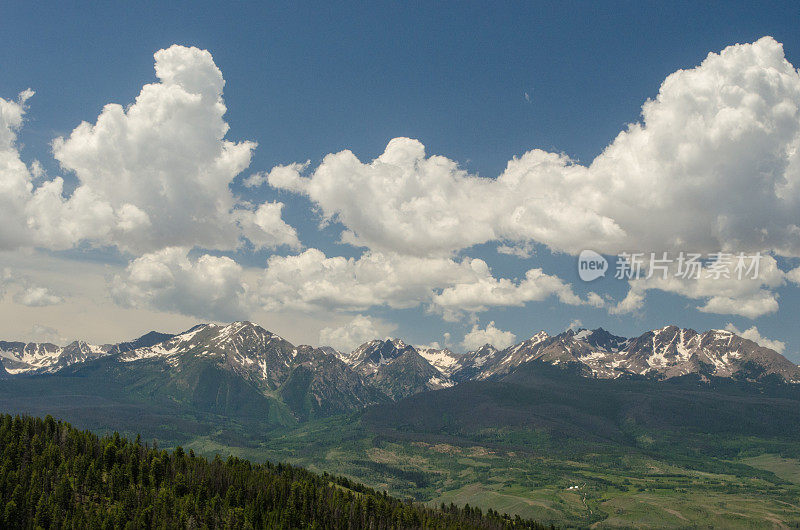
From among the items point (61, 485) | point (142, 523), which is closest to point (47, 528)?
point (61, 485)

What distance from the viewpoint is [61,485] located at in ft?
655

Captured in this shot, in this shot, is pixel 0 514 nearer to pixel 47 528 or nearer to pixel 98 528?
pixel 47 528

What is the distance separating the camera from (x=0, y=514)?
186875 millimetres

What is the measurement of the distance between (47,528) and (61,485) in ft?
53.0

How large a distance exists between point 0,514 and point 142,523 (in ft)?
160

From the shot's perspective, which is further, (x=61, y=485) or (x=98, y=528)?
(x=61, y=485)

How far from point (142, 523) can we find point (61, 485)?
36.4 meters

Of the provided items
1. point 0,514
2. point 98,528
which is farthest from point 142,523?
point 0,514

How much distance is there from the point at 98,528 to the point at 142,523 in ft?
47.9

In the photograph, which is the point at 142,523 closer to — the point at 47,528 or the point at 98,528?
the point at 98,528

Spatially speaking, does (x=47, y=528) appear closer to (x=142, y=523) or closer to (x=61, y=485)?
(x=61, y=485)

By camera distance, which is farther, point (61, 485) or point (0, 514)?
point (61, 485)

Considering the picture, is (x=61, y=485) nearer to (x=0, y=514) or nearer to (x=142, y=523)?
(x=0, y=514)

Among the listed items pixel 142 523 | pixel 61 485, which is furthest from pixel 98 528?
pixel 61 485
